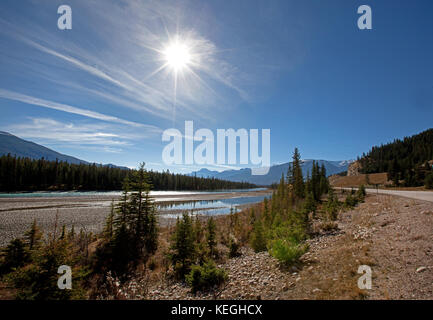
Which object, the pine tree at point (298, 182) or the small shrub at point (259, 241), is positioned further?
the pine tree at point (298, 182)

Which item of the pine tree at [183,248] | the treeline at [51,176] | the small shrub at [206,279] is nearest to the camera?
the small shrub at [206,279]

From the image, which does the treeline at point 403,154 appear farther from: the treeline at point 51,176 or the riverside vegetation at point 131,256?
the treeline at point 51,176

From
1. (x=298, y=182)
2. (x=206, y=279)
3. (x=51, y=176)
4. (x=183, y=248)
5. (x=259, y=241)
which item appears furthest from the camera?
(x=51, y=176)

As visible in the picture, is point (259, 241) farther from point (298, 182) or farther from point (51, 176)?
point (51, 176)

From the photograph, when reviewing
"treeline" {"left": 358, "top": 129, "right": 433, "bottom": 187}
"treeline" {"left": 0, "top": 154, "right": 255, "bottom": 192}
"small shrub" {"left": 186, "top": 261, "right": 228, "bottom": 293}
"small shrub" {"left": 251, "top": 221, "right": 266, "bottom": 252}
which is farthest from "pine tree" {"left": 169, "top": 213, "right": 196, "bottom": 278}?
"treeline" {"left": 358, "top": 129, "right": 433, "bottom": 187}

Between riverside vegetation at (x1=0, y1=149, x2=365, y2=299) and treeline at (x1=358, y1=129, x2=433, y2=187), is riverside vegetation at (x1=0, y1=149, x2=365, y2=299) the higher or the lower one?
the lower one

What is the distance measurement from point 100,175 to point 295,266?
10909 centimetres

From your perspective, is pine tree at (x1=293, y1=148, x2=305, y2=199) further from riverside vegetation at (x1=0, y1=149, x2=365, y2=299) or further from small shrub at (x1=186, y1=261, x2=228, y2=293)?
small shrub at (x1=186, y1=261, x2=228, y2=293)

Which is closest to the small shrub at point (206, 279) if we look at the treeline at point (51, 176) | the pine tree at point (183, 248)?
the pine tree at point (183, 248)

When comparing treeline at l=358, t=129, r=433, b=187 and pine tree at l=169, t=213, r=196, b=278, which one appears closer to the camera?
pine tree at l=169, t=213, r=196, b=278

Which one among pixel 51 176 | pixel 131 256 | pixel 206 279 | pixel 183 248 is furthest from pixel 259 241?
pixel 51 176

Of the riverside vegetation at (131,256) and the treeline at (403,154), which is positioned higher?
the treeline at (403,154)
